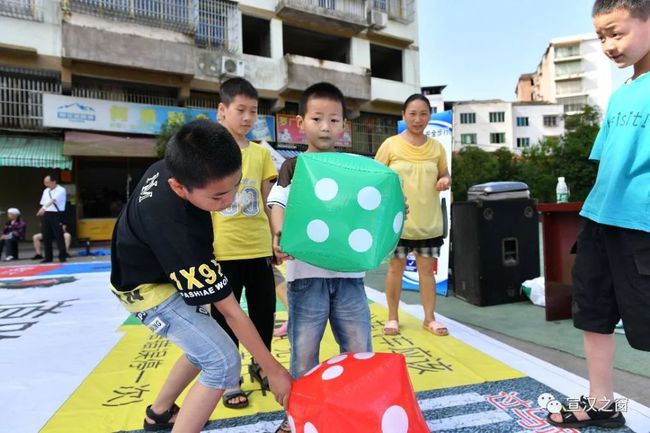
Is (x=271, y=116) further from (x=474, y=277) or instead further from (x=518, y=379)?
(x=518, y=379)

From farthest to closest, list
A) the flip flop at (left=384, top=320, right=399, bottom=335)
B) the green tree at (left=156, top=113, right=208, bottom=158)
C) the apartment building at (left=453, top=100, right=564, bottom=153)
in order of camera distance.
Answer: the apartment building at (left=453, top=100, right=564, bottom=153) → the green tree at (left=156, top=113, right=208, bottom=158) → the flip flop at (left=384, top=320, right=399, bottom=335)

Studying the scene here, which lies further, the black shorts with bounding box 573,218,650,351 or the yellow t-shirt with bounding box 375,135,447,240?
the yellow t-shirt with bounding box 375,135,447,240

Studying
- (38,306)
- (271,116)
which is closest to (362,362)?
(38,306)

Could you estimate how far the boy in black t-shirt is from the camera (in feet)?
3.93

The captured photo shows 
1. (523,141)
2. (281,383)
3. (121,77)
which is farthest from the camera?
(523,141)

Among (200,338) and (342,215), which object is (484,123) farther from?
(200,338)

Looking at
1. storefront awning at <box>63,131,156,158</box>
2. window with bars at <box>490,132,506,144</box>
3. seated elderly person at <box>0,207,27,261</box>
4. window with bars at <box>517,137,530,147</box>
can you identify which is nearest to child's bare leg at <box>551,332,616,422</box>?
seated elderly person at <box>0,207,27,261</box>

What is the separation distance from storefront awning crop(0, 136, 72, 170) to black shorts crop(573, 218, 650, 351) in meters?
11.7

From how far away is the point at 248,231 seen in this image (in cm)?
200

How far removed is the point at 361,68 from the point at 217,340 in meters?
15.4

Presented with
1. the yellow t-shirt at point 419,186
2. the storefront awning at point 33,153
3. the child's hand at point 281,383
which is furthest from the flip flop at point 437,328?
the storefront awning at point 33,153

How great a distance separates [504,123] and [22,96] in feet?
131

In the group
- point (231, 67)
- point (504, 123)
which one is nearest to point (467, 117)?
point (504, 123)

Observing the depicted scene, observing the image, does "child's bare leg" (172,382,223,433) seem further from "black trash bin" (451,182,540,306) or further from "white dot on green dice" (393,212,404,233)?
"black trash bin" (451,182,540,306)
